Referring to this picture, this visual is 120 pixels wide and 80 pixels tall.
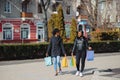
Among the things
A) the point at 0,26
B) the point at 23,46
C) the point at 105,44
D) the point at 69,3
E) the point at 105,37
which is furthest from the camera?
the point at 69,3

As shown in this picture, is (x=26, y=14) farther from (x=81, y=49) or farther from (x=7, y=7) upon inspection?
(x=81, y=49)

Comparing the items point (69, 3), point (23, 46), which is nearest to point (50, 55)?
point (23, 46)

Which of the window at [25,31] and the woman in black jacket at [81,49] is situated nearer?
the woman in black jacket at [81,49]

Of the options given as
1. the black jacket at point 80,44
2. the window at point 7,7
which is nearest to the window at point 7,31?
the window at point 7,7

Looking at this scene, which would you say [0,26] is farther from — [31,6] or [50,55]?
[50,55]

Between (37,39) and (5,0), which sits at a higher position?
(5,0)

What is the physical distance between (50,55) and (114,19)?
59.0m

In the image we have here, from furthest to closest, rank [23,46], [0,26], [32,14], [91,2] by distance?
[32,14]
[0,26]
[91,2]
[23,46]

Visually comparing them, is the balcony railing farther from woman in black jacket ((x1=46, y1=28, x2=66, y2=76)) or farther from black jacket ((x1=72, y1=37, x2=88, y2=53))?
black jacket ((x1=72, y1=37, x2=88, y2=53))

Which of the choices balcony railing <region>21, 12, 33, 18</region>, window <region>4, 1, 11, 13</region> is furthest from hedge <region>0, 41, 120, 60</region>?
balcony railing <region>21, 12, 33, 18</region>

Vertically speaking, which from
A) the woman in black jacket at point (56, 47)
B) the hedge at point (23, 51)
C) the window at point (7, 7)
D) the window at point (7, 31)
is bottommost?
the hedge at point (23, 51)

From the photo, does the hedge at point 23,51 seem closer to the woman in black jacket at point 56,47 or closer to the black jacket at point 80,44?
the woman in black jacket at point 56,47

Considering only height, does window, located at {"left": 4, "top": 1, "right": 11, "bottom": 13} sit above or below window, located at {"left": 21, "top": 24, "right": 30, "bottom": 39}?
above

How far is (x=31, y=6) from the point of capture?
58750 millimetres
